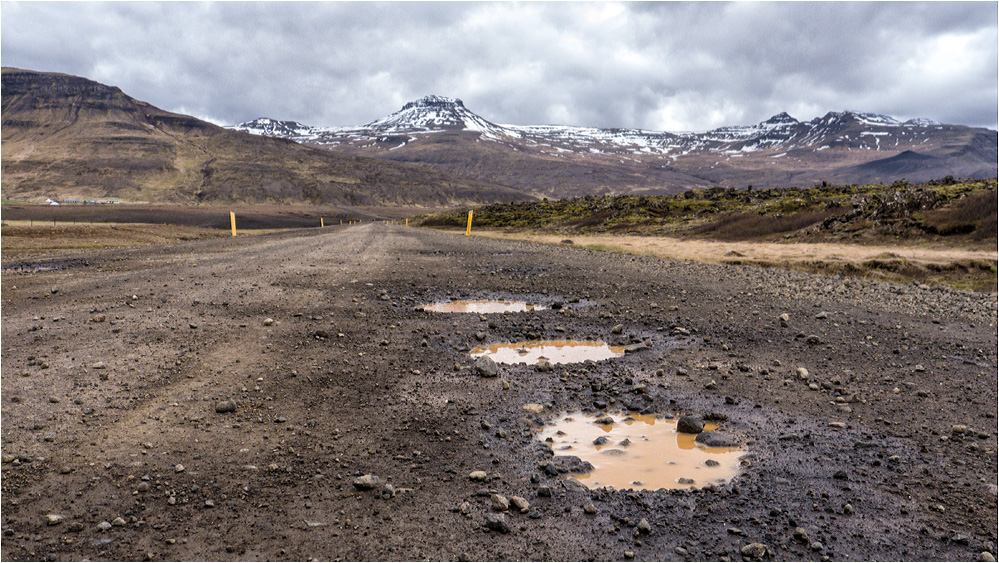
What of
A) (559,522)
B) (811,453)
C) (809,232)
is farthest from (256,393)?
(809,232)

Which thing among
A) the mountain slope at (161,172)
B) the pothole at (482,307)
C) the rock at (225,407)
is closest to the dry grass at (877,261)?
the pothole at (482,307)

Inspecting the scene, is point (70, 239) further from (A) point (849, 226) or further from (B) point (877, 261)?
(A) point (849, 226)

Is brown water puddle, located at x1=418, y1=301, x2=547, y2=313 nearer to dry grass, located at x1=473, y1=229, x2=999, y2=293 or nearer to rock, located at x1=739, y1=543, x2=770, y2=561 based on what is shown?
rock, located at x1=739, y1=543, x2=770, y2=561

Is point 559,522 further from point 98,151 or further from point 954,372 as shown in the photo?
point 98,151

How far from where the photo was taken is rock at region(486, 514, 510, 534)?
11.0ft

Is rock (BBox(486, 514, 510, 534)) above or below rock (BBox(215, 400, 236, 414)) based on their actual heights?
below

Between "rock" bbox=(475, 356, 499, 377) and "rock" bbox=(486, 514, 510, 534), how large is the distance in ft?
9.09

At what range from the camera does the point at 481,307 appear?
10.4 m

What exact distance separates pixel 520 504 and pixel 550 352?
13.2 feet

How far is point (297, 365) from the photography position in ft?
20.2

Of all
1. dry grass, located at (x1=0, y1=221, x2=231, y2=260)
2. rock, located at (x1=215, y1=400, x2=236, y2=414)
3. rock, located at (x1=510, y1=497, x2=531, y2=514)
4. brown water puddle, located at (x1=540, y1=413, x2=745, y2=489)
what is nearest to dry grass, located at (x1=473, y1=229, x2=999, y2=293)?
brown water puddle, located at (x1=540, y1=413, x2=745, y2=489)

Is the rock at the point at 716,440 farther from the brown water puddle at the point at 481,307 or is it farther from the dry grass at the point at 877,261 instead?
the dry grass at the point at 877,261

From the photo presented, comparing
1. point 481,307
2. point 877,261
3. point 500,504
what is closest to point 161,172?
point 481,307

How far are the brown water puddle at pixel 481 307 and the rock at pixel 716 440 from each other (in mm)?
5183
